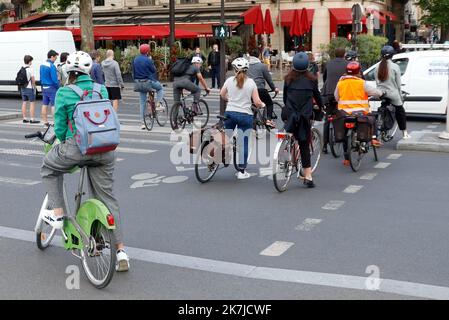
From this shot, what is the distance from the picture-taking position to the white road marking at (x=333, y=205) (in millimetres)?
7746

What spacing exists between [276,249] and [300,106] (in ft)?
9.73

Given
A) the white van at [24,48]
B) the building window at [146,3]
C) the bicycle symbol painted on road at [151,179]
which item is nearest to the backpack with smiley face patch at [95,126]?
the bicycle symbol painted on road at [151,179]

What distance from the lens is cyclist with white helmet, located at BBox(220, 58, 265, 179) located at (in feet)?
29.9

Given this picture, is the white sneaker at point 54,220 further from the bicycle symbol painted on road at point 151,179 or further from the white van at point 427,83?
the white van at point 427,83

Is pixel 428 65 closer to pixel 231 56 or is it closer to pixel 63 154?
pixel 63 154

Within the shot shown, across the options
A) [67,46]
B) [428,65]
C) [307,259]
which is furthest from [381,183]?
[67,46]

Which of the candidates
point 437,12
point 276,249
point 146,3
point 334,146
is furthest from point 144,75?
point 437,12

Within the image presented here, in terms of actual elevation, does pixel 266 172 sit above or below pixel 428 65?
below

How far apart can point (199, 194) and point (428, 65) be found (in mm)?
9179

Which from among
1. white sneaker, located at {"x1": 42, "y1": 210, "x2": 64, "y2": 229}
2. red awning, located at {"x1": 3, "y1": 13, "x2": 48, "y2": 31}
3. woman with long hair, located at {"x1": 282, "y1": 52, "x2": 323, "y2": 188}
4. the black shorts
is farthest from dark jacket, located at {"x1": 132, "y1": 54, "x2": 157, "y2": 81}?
red awning, located at {"x1": 3, "y1": 13, "x2": 48, "y2": 31}

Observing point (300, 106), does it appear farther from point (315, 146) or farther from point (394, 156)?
point (394, 156)

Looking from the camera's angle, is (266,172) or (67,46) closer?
(266,172)
